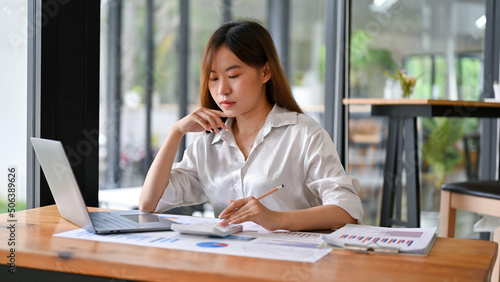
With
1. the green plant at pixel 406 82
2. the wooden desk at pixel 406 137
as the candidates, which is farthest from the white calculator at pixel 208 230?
the green plant at pixel 406 82

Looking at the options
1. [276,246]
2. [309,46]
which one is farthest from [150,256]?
[309,46]

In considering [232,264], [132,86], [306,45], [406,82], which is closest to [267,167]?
[232,264]

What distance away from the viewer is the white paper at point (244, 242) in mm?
1073

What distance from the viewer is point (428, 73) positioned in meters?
4.08

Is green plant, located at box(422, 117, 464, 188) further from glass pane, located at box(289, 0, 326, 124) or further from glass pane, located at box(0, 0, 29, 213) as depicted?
glass pane, located at box(0, 0, 29, 213)

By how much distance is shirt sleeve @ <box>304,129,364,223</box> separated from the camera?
1534 mm

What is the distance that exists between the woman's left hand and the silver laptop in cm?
14

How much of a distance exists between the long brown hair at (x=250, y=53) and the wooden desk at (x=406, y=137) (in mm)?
1181

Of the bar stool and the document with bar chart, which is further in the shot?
the bar stool

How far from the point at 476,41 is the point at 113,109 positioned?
2573 millimetres

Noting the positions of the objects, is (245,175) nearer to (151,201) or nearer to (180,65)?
(151,201)

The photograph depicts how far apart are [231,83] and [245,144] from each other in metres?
0.22

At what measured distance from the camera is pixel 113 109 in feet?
12.9

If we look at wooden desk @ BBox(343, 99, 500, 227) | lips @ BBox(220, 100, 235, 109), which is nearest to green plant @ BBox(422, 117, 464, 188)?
wooden desk @ BBox(343, 99, 500, 227)
